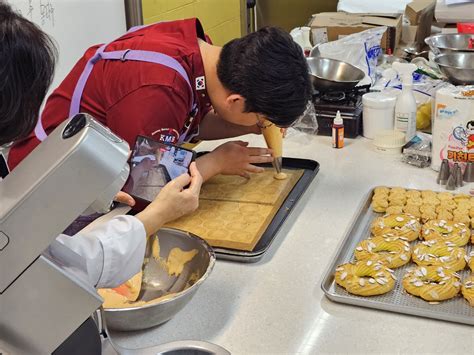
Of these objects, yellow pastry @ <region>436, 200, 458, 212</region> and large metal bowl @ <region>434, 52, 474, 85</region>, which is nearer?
yellow pastry @ <region>436, 200, 458, 212</region>

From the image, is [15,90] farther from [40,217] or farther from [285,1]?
[285,1]

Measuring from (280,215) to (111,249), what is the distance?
0.63 metres

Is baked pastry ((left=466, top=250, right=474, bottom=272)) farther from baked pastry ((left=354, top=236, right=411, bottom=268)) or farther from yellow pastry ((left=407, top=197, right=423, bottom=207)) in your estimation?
yellow pastry ((left=407, top=197, right=423, bottom=207))

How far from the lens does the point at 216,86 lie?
155 cm

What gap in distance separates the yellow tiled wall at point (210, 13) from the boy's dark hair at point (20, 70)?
2.19 metres

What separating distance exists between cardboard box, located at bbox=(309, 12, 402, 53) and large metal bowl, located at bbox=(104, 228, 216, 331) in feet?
5.54

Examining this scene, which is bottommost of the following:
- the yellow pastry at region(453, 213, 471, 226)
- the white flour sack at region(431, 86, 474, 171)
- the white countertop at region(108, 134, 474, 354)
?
the white countertop at region(108, 134, 474, 354)

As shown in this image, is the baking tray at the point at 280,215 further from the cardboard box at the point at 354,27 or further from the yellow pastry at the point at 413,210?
the cardboard box at the point at 354,27

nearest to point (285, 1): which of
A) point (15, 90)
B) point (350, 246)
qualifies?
point (350, 246)

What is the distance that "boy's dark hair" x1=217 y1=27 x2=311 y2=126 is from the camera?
1418 mm

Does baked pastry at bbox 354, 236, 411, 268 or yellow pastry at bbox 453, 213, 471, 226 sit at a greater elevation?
baked pastry at bbox 354, 236, 411, 268

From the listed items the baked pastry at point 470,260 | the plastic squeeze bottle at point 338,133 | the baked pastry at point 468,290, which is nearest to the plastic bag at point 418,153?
the plastic squeeze bottle at point 338,133

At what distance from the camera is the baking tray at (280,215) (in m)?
1.29

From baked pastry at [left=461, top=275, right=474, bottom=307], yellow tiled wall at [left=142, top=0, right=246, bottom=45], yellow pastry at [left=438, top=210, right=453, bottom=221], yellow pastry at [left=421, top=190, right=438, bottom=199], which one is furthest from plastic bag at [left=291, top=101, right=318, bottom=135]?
yellow tiled wall at [left=142, top=0, right=246, bottom=45]
